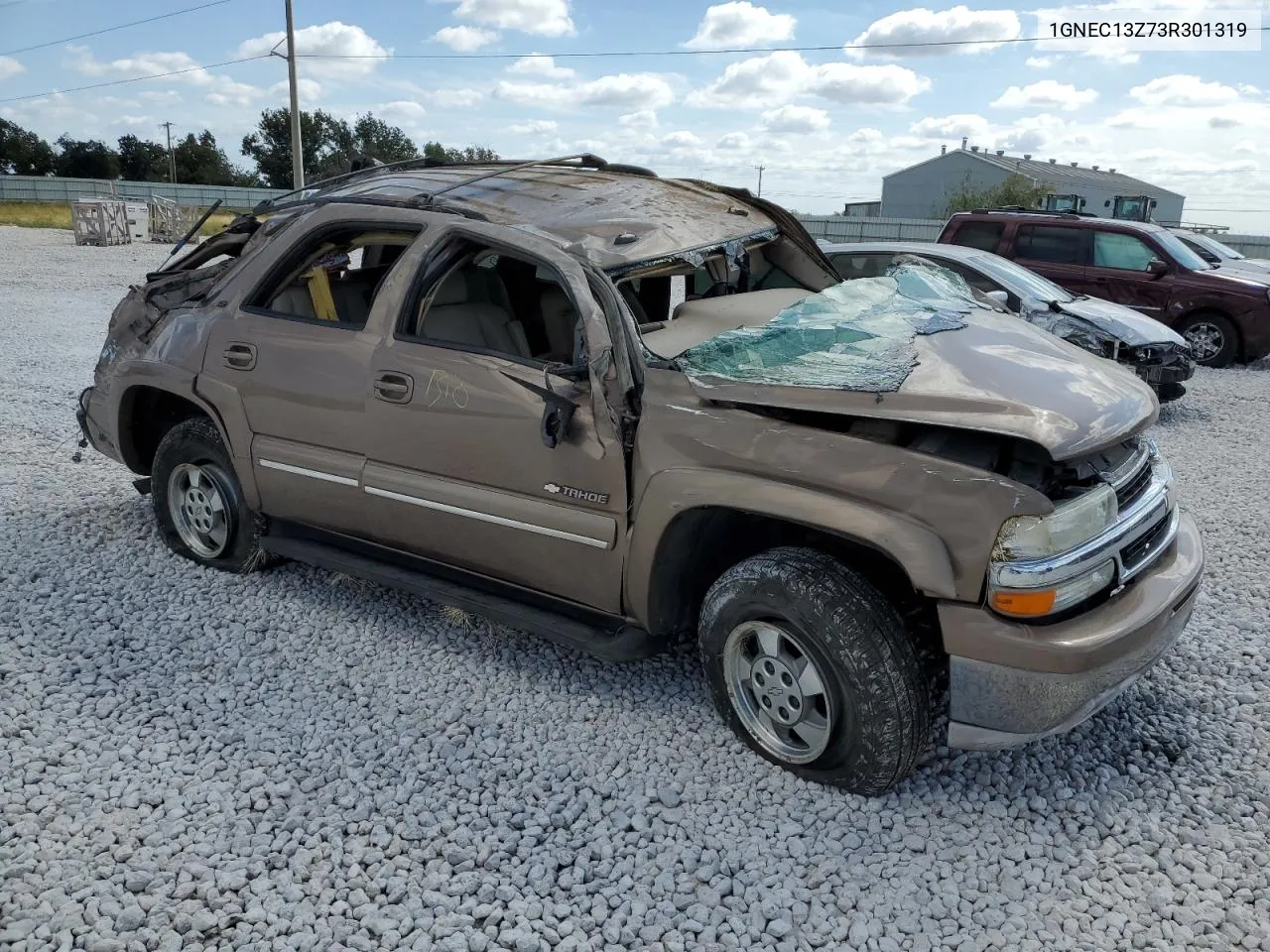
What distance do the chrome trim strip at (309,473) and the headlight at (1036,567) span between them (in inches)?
99.5

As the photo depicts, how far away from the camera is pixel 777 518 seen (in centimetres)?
295

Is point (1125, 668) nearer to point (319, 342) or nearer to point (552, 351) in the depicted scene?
point (552, 351)

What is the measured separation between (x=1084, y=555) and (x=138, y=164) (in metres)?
88.3

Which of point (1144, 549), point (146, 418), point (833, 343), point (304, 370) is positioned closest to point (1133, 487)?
point (1144, 549)

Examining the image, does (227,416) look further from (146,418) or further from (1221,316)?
(1221,316)

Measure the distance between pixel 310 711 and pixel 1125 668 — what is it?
9.10 feet

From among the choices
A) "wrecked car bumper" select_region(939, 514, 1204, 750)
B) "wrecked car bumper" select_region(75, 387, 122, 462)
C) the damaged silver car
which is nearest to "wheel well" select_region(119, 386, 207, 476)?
"wrecked car bumper" select_region(75, 387, 122, 462)

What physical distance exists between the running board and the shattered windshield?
959 millimetres

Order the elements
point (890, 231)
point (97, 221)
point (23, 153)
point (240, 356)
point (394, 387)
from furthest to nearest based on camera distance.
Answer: point (23, 153) < point (890, 231) < point (97, 221) < point (240, 356) < point (394, 387)

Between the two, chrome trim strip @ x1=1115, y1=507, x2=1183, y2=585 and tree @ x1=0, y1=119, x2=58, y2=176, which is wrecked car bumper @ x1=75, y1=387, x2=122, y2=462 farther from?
tree @ x1=0, y1=119, x2=58, y2=176

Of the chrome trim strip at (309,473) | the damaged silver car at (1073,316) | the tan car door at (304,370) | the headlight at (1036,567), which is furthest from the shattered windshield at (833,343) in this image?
the damaged silver car at (1073,316)

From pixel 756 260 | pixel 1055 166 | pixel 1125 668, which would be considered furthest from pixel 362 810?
pixel 1055 166

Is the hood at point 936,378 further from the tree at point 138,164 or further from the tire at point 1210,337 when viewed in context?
the tree at point 138,164

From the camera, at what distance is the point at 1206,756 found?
337 cm
